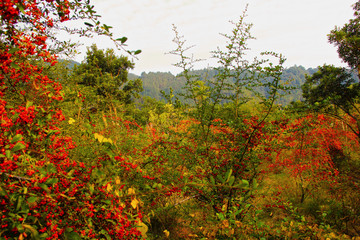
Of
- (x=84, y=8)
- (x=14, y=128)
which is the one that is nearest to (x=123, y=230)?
(x=14, y=128)

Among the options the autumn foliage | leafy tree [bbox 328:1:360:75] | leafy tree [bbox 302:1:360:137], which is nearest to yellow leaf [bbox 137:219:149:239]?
the autumn foliage

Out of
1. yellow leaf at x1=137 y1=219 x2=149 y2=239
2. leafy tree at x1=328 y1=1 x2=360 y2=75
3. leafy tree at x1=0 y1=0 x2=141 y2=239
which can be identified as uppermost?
leafy tree at x1=328 y1=1 x2=360 y2=75

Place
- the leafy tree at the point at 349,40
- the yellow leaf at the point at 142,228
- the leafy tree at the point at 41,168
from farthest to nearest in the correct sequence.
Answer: the leafy tree at the point at 349,40, the yellow leaf at the point at 142,228, the leafy tree at the point at 41,168

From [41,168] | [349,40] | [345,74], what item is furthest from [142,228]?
[345,74]

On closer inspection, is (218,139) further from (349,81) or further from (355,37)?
(349,81)

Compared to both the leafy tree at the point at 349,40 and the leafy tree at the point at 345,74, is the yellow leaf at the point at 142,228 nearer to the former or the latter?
the leafy tree at the point at 345,74

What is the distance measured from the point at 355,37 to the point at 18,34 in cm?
1214

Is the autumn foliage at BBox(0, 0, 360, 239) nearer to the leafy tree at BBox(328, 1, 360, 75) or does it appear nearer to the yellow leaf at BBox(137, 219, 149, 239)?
the yellow leaf at BBox(137, 219, 149, 239)

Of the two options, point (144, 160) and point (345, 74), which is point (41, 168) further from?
point (345, 74)

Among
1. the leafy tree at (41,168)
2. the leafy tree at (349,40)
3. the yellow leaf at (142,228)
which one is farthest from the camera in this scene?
the leafy tree at (349,40)

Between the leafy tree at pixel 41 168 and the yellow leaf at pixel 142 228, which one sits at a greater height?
the leafy tree at pixel 41 168

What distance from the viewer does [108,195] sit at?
1.41 m

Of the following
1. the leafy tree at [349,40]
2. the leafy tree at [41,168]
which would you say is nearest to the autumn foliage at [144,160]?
the leafy tree at [41,168]

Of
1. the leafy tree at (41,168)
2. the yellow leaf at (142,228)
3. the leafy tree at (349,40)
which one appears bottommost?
the yellow leaf at (142,228)
